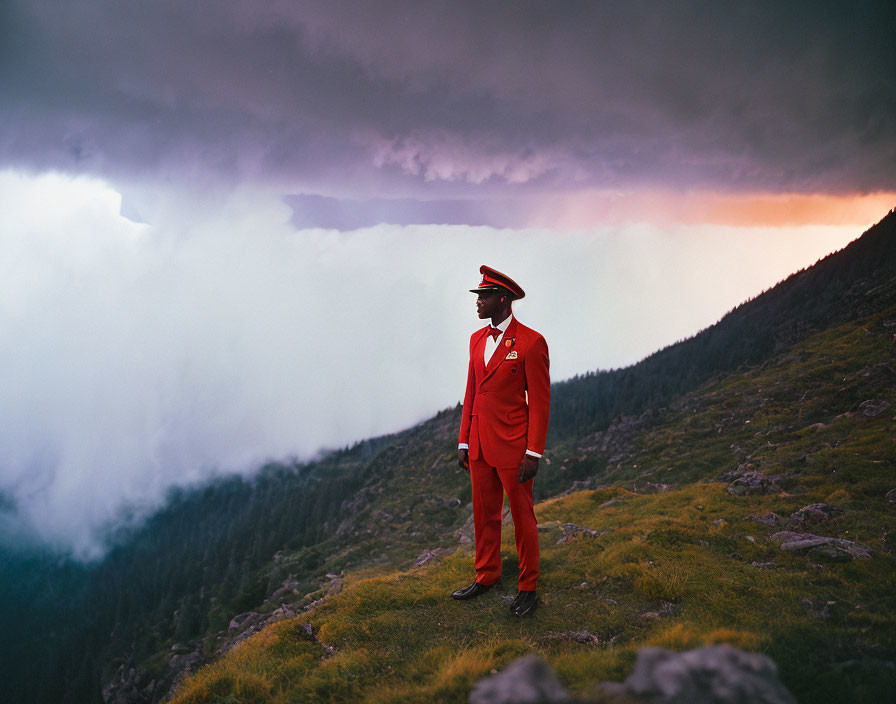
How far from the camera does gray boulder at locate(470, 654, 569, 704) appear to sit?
2732 mm

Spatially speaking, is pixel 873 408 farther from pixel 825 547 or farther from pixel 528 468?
pixel 528 468

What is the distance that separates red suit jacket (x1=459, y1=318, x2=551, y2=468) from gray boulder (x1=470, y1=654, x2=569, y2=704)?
3.17m

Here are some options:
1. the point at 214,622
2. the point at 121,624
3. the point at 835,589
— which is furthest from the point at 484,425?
the point at 121,624

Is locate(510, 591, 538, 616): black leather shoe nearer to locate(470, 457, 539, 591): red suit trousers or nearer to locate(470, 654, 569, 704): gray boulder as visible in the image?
locate(470, 457, 539, 591): red suit trousers

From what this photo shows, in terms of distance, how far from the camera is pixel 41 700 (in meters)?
115

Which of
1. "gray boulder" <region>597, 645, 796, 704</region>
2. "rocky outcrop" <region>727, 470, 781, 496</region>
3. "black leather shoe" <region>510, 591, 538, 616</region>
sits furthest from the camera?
"rocky outcrop" <region>727, 470, 781, 496</region>

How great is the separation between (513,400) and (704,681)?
3.98 meters

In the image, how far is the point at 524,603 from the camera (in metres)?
6.10

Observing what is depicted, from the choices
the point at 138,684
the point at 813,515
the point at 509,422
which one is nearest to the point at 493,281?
the point at 509,422

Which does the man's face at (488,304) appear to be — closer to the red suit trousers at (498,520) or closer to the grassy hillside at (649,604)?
the red suit trousers at (498,520)

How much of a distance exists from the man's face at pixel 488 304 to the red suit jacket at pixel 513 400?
1.06 feet

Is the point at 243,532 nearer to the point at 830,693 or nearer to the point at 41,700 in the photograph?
the point at 41,700

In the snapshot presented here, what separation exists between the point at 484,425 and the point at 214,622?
68.5 meters

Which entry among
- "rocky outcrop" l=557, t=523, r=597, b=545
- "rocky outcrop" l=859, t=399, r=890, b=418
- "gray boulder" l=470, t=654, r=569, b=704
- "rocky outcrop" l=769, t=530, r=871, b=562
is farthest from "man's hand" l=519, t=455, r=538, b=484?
"rocky outcrop" l=859, t=399, r=890, b=418
